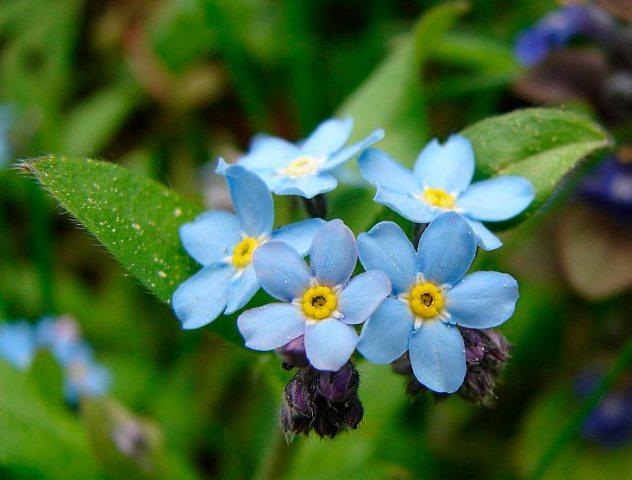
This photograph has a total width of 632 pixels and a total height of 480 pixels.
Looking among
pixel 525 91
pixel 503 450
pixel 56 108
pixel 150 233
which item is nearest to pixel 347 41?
pixel 525 91

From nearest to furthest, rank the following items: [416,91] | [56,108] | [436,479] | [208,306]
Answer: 1. [208,306]
2. [416,91]
3. [436,479]
4. [56,108]

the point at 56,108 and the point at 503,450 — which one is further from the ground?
the point at 56,108

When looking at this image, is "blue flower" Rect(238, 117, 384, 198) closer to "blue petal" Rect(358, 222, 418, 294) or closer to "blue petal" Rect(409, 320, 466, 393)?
"blue petal" Rect(358, 222, 418, 294)

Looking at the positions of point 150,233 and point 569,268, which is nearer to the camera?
point 150,233

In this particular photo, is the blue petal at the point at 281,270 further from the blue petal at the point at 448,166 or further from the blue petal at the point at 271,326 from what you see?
the blue petal at the point at 448,166

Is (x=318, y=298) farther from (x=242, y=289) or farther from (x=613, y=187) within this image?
(x=613, y=187)

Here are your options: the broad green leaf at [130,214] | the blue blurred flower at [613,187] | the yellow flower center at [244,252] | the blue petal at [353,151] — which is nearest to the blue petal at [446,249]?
the blue petal at [353,151]

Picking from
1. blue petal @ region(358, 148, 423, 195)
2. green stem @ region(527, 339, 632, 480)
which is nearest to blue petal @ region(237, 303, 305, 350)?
blue petal @ region(358, 148, 423, 195)

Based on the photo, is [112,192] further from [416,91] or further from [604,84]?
[604,84]
